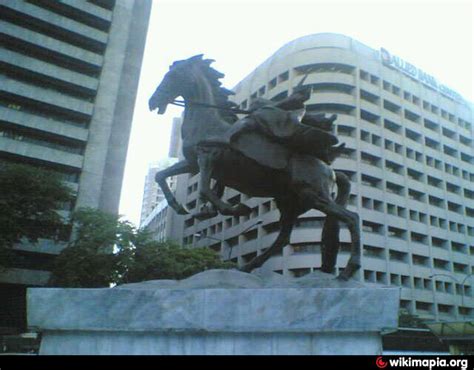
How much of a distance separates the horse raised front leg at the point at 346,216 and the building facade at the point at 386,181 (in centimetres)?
3944

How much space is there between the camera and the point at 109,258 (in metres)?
26.5

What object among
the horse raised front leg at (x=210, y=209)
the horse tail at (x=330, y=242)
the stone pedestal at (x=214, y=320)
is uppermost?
the horse raised front leg at (x=210, y=209)

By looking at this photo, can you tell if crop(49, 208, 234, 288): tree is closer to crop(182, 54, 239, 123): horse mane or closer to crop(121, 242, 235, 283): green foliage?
crop(121, 242, 235, 283): green foliage

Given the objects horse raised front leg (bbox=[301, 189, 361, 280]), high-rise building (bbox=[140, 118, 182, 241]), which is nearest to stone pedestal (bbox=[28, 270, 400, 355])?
horse raised front leg (bbox=[301, 189, 361, 280])

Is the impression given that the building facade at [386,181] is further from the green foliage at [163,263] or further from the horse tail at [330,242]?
the horse tail at [330,242]

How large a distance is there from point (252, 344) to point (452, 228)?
65245 mm

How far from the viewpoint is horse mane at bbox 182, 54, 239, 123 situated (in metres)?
7.67

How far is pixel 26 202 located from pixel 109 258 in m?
6.02

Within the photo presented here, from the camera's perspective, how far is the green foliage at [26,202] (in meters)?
24.7

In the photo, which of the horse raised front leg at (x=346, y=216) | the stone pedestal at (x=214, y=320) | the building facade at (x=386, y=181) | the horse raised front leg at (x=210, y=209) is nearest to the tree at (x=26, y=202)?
the horse raised front leg at (x=210, y=209)

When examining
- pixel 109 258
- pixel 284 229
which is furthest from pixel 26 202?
pixel 284 229

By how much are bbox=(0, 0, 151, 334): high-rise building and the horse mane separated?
107ft
